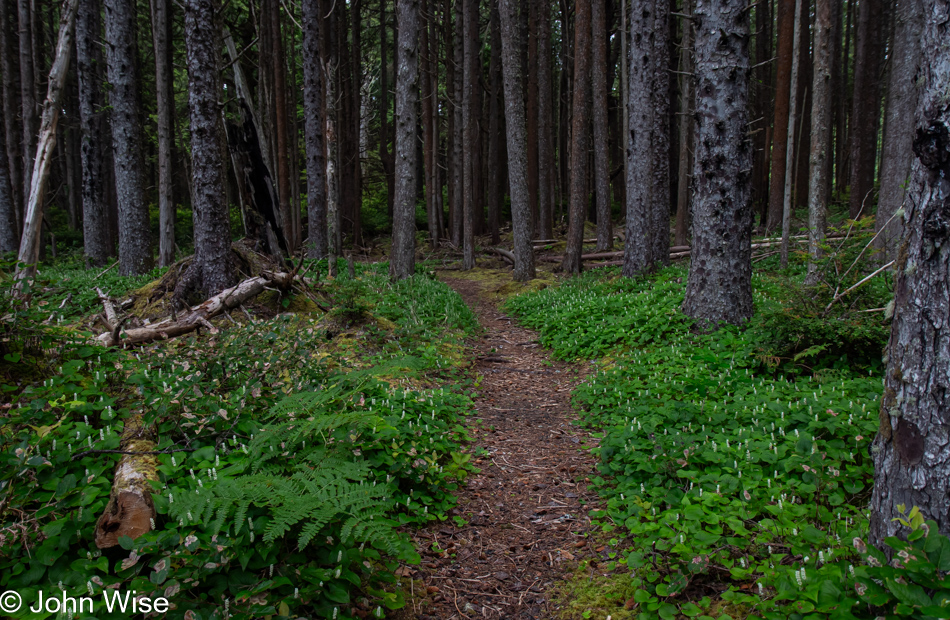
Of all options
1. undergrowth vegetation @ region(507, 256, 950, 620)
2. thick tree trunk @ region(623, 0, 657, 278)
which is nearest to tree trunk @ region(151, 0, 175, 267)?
thick tree trunk @ region(623, 0, 657, 278)

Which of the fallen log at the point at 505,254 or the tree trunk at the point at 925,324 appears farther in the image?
the fallen log at the point at 505,254

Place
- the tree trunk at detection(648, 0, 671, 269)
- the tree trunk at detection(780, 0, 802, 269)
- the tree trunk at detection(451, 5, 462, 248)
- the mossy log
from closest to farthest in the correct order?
the mossy log
the tree trunk at detection(780, 0, 802, 269)
the tree trunk at detection(648, 0, 671, 269)
the tree trunk at detection(451, 5, 462, 248)

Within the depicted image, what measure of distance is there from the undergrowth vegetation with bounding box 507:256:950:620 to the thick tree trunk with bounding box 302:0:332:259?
1030 centimetres

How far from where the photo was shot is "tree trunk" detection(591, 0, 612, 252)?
1369 centimetres

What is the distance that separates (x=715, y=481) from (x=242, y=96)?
995 centimetres

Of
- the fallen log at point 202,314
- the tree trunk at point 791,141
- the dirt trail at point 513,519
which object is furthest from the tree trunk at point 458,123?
the dirt trail at point 513,519

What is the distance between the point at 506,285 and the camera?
45.7 feet

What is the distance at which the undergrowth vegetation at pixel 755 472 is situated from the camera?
258 centimetres

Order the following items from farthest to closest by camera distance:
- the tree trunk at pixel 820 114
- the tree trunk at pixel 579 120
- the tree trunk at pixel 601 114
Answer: the tree trunk at pixel 601 114 < the tree trunk at pixel 579 120 < the tree trunk at pixel 820 114

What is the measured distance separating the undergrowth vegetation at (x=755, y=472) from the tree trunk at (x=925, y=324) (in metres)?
0.26

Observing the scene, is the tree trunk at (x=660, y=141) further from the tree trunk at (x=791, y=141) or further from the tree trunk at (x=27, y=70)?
the tree trunk at (x=27, y=70)

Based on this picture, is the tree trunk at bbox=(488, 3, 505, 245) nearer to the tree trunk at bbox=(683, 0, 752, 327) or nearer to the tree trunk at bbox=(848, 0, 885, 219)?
the tree trunk at bbox=(848, 0, 885, 219)

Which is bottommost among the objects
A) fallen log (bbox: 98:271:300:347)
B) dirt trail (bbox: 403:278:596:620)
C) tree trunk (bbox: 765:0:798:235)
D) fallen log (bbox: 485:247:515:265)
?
dirt trail (bbox: 403:278:596:620)

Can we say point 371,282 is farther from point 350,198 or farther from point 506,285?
point 350,198
